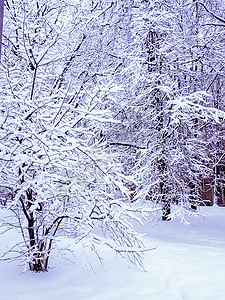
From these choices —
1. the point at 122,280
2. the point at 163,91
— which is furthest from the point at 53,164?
the point at 163,91

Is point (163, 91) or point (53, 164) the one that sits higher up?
point (163, 91)

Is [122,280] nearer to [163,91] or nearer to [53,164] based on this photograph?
[53,164]

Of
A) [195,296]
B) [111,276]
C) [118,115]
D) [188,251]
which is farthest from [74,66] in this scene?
[195,296]

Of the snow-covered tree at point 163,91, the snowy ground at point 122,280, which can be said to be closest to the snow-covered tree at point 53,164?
the snowy ground at point 122,280

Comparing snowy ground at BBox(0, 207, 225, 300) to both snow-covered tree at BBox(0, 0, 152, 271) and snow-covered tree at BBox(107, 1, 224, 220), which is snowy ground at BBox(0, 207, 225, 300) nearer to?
snow-covered tree at BBox(0, 0, 152, 271)

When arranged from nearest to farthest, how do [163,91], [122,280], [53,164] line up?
[53,164] < [122,280] < [163,91]

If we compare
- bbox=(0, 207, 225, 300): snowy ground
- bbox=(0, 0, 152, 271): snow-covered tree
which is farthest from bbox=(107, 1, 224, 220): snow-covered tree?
bbox=(0, 0, 152, 271): snow-covered tree

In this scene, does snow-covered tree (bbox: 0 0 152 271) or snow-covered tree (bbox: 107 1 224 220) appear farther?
snow-covered tree (bbox: 107 1 224 220)

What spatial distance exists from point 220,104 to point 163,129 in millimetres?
4426

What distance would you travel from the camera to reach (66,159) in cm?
425

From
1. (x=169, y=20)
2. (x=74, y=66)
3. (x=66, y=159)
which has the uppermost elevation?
(x=169, y=20)

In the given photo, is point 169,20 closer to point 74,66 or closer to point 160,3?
point 160,3

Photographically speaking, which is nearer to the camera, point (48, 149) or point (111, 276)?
point (48, 149)

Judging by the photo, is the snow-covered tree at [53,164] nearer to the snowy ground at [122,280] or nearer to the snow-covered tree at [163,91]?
the snowy ground at [122,280]
